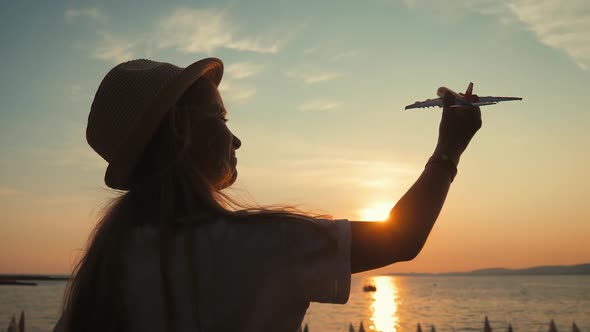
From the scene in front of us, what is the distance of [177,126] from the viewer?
6.02 feet

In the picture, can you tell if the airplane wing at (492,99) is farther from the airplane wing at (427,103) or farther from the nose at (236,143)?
the nose at (236,143)

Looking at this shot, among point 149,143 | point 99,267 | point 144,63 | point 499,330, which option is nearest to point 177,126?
point 149,143

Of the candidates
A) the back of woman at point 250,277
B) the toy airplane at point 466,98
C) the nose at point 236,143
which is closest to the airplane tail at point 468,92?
the toy airplane at point 466,98

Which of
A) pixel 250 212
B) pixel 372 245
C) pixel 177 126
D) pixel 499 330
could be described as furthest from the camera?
pixel 499 330

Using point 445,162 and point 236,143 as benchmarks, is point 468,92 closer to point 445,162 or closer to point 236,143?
point 445,162

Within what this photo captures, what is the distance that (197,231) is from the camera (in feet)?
5.30

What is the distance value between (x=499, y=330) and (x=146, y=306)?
70.2m

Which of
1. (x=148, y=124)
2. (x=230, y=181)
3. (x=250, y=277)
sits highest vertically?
(x=148, y=124)

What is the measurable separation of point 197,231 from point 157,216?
0.20 metres

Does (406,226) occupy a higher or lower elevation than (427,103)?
lower

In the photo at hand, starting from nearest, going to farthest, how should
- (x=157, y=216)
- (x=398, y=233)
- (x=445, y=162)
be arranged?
(x=398, y=233) → (x=445, y=162) → (x=157, y=216)

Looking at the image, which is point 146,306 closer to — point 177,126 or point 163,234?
point 163,234

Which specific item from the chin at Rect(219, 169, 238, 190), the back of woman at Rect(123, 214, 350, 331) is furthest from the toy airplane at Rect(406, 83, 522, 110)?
the chin at Rect(219, 169, 238, 190)

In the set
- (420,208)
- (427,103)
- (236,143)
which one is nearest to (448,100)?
(427,103)
